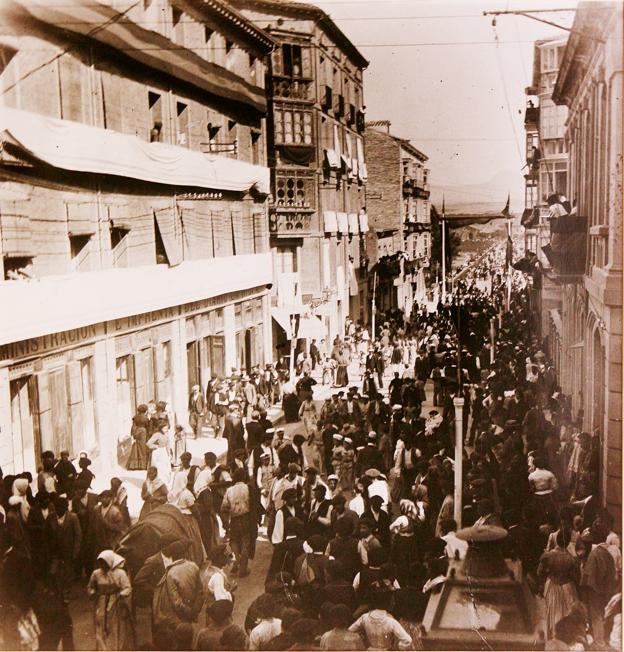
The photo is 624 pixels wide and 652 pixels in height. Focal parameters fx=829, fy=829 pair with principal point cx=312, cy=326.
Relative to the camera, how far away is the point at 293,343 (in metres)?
11.5

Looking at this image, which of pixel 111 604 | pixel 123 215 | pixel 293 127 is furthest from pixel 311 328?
pixel 111 604

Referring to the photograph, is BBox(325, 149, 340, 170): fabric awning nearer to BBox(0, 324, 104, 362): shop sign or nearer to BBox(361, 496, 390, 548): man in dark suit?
BBox(0, 324, 104, 362): shop sign

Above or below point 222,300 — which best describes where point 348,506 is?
below

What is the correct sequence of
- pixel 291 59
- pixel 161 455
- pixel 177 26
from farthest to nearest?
pixel 291 59 → pixel 161 455 → pixel 177 26

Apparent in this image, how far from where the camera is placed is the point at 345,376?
11.1 meters

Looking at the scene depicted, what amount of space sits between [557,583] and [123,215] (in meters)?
6.50

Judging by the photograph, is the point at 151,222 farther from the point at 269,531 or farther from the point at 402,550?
the point at 402,550

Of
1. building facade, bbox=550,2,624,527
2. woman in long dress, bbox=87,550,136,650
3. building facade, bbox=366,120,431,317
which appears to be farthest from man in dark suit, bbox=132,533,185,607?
building facade, bbox=550,2,624,527

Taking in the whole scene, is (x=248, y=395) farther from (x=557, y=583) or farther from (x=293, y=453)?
(x=557, y=583)

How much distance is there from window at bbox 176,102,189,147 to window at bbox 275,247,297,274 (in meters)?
1.92

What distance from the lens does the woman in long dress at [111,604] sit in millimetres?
8727

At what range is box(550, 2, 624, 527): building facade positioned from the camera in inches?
346

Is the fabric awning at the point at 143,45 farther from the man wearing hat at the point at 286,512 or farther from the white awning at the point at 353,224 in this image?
the man wearing hat at the point at 286,512

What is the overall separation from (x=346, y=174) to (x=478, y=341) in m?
2.88
